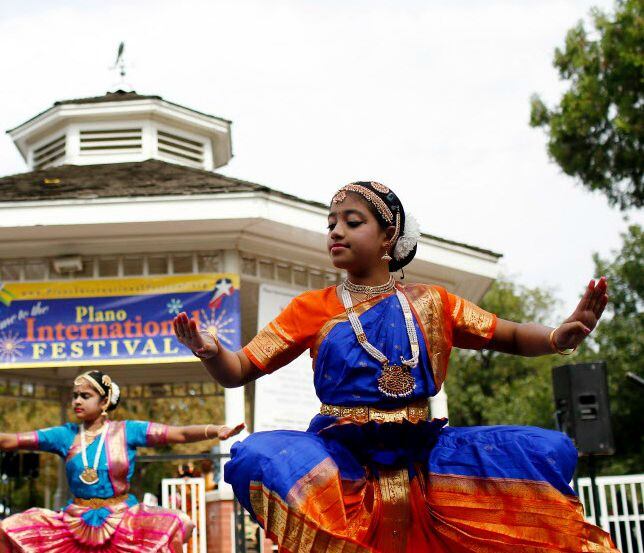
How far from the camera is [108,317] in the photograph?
430 inches

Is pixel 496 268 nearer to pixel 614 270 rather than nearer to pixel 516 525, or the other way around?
pixel 516 525

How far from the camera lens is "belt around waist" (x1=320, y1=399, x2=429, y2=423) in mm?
Result: 3777

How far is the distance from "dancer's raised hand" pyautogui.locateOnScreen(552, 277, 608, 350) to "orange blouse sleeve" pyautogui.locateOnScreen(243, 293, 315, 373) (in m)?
0.97

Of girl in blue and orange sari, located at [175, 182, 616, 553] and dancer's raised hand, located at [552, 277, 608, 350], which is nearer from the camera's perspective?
girl in blue and orange sari, located at [175, 182, 616, 553]

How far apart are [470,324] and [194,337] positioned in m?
1.12

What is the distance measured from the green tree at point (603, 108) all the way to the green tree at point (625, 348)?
7.91m

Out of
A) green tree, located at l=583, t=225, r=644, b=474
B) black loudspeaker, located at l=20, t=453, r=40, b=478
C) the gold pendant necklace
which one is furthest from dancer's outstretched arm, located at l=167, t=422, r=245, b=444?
green tree, located at l=583, t=225, r=644, b=474

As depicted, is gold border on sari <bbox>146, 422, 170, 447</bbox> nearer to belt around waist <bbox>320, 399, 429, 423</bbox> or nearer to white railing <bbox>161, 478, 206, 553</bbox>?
white railing <bbox>161, 478, 206, 553</bbox>

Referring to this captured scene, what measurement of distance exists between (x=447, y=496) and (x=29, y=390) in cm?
1253

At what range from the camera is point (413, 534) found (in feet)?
12.2

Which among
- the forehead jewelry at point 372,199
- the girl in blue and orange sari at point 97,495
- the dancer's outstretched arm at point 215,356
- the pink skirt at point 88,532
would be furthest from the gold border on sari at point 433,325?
the pink skirt at point 88,532

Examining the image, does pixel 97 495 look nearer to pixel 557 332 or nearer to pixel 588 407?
pixel 557 332

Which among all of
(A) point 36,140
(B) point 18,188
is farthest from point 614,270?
(B) point 18,188

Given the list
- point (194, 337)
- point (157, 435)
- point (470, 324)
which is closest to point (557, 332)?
point (470, 324)
